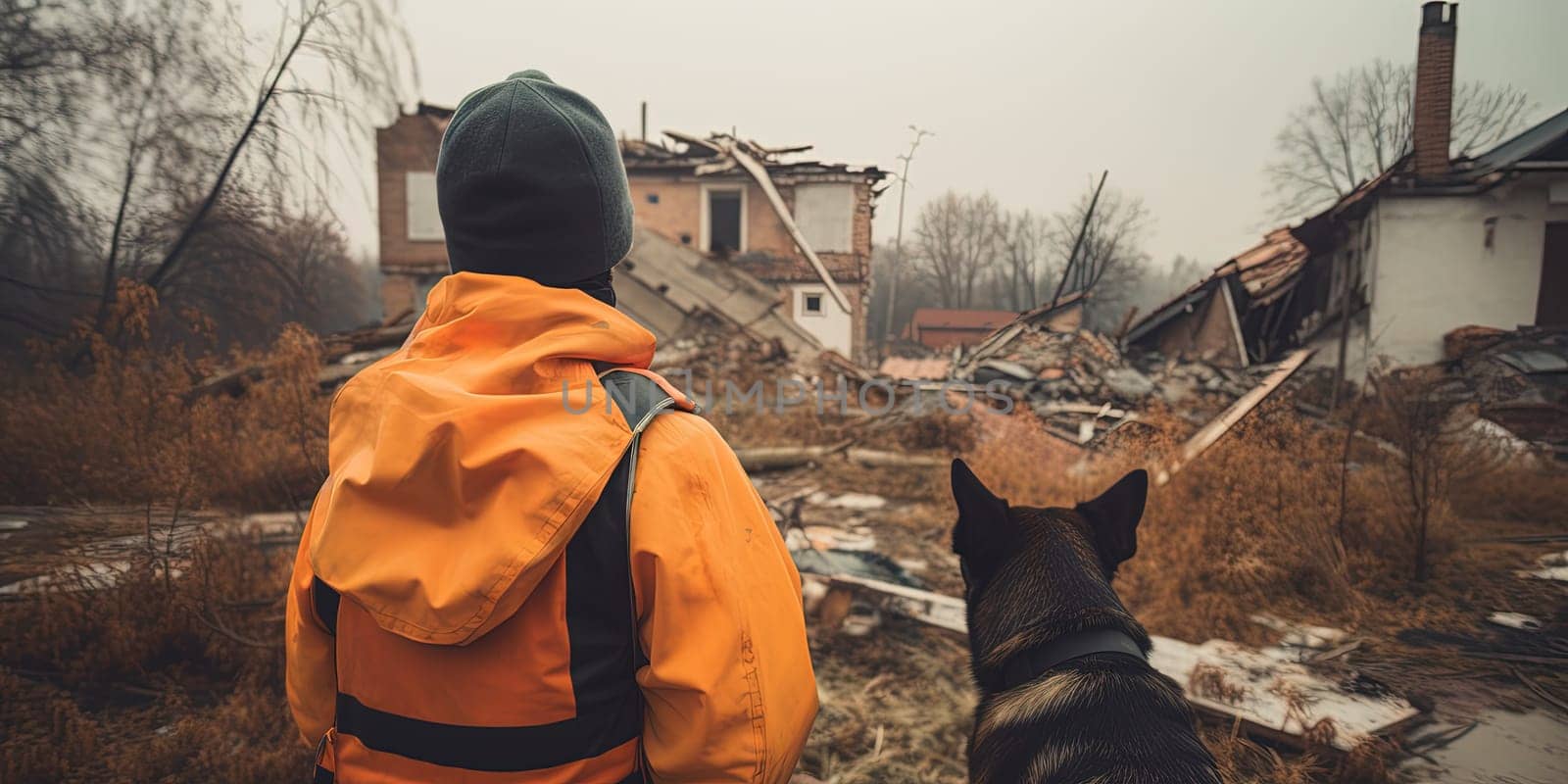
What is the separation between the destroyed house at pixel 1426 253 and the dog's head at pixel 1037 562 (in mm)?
5968

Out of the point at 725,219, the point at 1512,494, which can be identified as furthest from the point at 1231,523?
the point at 725,219

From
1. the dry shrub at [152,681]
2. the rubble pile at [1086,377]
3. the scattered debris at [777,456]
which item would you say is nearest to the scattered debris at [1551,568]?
the rubble pile at [1086,377]

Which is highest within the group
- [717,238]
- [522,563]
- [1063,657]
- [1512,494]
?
[717,238]

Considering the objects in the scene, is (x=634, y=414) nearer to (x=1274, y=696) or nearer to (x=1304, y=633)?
(x=1274, y=696)

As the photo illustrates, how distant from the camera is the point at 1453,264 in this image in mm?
6266

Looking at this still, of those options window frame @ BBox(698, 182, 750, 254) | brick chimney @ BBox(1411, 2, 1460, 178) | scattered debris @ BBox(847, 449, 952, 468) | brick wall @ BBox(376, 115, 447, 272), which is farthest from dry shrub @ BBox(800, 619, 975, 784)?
brick wall @ BBox(376, 115, 447, 272)

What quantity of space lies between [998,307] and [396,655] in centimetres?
563

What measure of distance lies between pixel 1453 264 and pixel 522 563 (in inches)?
365

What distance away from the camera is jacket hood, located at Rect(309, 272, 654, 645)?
31.7 inches

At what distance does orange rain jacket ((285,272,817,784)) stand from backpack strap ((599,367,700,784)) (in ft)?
0.06

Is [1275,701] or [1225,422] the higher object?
[1225,422]

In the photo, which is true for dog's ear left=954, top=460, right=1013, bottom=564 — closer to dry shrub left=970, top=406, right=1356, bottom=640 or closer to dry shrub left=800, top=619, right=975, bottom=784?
dry shrub left=800, top=619, right=975, bottom=784

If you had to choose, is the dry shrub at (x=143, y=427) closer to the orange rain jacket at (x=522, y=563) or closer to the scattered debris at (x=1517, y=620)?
the orange rain jacket at (x=522, y=563)

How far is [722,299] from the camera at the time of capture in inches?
505
